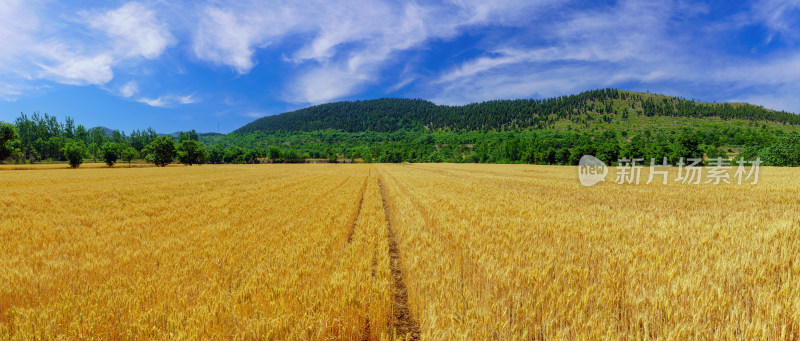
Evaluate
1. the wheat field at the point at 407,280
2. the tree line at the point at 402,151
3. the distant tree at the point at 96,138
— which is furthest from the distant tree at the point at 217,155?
the wheat field at the point at 407,280

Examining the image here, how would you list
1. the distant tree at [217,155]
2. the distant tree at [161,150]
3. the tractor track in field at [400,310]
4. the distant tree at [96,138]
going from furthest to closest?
Result: 1. the distant tree at [217,155]
2. the distant tree at [96,138]
3. the distant tree at [161,150]
4. the tractor track in field at [400,310]

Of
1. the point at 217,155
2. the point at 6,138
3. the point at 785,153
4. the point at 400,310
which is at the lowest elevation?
the point at 400,310

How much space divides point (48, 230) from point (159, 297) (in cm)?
711

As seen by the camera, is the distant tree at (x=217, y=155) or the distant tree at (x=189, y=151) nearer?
the distant tree at (x=189, y=151)

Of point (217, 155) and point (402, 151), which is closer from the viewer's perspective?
point (217, 155)

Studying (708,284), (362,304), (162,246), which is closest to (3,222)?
(162,246)

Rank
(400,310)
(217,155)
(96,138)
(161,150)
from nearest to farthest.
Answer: (400,310)
(161,150)
(96,138)
(217,155)

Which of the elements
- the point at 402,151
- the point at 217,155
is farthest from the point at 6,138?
the point at 402,151

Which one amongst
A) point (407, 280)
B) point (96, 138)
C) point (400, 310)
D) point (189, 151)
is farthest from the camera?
point (96, 138)

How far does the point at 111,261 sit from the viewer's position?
17.1ft

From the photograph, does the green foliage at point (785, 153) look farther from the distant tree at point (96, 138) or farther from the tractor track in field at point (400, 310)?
the distant tree at point (96, 138)

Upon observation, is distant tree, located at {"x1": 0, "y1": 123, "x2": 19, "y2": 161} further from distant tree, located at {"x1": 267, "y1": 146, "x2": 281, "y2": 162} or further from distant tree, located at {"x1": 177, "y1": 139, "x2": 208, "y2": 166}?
distant tree, located at {"x1": 267, "y1": 146, "x2": 281, "y2": 162}

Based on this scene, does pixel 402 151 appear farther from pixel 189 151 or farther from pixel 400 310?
pixel 400 310

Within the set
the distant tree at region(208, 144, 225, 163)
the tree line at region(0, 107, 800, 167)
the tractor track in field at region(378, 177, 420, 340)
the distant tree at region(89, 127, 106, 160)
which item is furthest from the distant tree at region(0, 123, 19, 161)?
the distant tree at region(89, 127, 106, 160)
